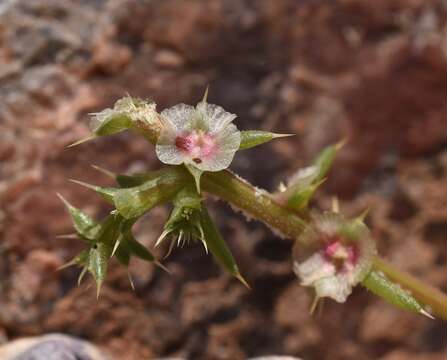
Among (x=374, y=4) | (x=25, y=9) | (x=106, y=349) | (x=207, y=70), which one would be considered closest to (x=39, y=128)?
(x=25, y=9)

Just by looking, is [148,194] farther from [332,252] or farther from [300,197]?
[332,252]

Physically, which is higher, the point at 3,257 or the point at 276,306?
the point at 3,257

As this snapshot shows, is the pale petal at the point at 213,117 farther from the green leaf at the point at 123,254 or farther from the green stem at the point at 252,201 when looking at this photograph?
the green leaf at the point at 123,254

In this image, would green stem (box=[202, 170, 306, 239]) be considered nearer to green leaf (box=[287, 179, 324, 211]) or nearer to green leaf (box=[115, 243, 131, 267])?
green leaf (box=[287, 179, 324, 211])

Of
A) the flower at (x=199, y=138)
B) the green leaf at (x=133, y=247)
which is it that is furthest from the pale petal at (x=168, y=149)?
the green leaf at (x=133, y=247)

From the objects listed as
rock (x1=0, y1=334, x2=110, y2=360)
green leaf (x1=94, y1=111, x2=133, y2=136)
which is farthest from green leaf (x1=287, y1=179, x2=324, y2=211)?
rock (x1=0, y1=334, x2=110, y2=360)

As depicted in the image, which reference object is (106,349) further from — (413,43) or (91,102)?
(413,43)
